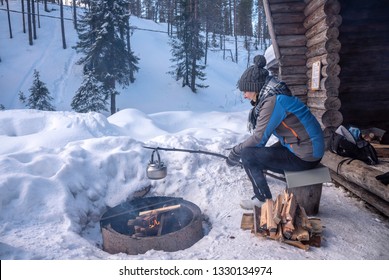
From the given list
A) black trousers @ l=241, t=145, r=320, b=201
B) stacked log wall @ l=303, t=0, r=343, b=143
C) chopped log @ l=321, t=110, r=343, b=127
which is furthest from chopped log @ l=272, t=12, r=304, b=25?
black trousers @ l=241, t=145, r=320, b=201

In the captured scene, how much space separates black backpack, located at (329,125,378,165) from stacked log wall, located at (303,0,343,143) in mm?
534

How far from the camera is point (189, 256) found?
3.04 m

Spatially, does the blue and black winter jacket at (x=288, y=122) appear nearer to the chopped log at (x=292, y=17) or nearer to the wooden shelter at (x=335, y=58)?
the wooden shelter at (x=335, y=58)

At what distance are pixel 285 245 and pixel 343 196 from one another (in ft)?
7.24

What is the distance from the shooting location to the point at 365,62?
7062 mm

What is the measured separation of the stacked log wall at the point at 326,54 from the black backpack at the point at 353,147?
0.53 meters

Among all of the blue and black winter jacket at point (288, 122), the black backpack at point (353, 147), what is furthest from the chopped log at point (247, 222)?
the black backpack at point (353, 147)

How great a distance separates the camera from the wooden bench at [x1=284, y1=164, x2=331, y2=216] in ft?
11.8

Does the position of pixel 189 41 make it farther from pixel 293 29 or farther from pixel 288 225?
pixel 288 225

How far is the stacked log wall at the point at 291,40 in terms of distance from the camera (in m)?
6.39

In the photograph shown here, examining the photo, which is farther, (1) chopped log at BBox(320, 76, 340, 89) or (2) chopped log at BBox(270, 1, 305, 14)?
(2) chopped log at BBox(270, 1, 305, 14)

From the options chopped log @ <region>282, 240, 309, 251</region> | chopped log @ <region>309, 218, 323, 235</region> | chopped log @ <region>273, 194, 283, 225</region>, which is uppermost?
chopped log @ <region>273, 194, 283, 225</region>

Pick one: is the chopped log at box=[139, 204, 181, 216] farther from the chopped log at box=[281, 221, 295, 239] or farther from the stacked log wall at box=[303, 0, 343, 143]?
the stacked log wall at box=[303, 0, 343, 143]
